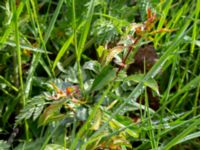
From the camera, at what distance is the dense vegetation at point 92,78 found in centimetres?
97

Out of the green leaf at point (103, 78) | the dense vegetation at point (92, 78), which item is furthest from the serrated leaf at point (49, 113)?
the green leaf at point (103, 78)

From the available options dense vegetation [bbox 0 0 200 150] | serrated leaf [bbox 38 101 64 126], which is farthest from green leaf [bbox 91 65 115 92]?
serrated leaf [bbox 38 101 64 126]

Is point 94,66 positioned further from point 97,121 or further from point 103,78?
point 97,121

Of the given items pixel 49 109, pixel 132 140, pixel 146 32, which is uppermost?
pixel 146 32

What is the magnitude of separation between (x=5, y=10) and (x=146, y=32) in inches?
13.5

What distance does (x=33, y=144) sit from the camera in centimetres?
101

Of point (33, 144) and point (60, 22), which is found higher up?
point (60, 22)

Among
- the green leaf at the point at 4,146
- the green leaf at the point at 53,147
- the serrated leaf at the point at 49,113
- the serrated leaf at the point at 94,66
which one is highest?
the serrated leaf at the point at 94,66

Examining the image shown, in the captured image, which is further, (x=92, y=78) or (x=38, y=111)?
(x=92, y=78)

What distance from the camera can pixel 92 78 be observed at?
112 centimetres

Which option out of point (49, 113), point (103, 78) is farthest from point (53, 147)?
point (103, 78)

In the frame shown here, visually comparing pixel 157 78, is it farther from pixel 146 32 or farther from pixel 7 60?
pixel 7 60

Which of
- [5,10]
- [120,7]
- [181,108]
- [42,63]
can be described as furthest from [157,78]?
[5,10]

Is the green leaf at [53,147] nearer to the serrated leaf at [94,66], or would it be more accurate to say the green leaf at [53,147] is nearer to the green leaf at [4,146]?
the green leaf at [4,146]
